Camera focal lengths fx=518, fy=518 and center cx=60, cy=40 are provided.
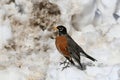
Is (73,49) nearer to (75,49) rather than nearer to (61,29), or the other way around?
(75,49)

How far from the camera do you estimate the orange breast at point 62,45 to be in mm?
7039

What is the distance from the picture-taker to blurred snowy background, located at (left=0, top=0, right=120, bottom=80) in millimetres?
7078

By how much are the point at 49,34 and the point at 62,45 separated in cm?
49

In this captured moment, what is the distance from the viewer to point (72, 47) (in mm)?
7082

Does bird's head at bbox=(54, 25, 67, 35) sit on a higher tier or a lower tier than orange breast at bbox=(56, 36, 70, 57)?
higher

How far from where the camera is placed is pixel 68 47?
7102mm

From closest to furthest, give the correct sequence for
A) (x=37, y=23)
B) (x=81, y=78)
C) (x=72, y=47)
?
(x=81, y=78)
(x=72, y=47)
(x=37, y=23)

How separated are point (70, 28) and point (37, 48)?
2.01ft

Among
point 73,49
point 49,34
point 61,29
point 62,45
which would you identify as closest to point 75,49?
point 73,49

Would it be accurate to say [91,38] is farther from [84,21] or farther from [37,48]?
[37,48]

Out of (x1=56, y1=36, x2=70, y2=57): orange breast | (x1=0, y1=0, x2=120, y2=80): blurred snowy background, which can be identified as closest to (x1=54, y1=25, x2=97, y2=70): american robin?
(x1=56, y1=36, x2=70, y2=57): orange breast

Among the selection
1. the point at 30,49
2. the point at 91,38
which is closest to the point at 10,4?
the point at 30,49

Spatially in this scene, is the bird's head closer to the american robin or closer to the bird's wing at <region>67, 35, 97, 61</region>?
the american robin

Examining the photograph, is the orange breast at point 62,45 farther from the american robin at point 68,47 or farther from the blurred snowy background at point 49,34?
the blurred snowy background at point 49,34
